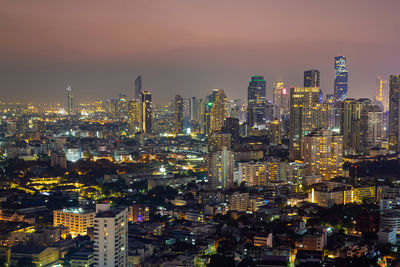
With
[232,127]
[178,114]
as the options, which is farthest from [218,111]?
[178,114]

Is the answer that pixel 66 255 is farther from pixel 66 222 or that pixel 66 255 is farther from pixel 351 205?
pixel 351 205

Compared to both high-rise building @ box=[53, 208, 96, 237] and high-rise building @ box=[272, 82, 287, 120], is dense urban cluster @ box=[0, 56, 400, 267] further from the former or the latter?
high-rise building @ box=[272, 82, 287, 120]

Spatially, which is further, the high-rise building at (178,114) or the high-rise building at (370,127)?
the high-rise building at (178,114)

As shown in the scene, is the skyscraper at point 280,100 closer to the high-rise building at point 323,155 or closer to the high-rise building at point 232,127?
the high-rise building at point 232,127

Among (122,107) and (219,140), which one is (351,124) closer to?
(219,140)

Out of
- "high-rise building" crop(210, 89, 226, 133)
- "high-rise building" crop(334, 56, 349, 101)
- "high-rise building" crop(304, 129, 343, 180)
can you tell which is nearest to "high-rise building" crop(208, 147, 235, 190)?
"high-rise building" crop(304, 129, 343, 180)

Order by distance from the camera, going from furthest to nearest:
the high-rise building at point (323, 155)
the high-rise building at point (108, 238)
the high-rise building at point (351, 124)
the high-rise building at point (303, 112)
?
the high-rise building at point (351, 124)
the high-rise building at point (303, 112)
the high-rise building at point (323, 155)
the high-rise building at point (108, 238)

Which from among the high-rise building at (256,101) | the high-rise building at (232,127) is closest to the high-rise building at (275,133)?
the high-rise building at (232,127)
